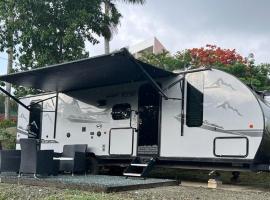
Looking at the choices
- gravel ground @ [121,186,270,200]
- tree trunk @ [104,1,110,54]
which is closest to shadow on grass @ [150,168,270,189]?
gravel ground @ [121,186,270,200]

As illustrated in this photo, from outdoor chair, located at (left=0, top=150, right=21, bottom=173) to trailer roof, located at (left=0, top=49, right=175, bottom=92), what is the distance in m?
2.26

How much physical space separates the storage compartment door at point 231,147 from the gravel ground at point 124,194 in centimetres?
103

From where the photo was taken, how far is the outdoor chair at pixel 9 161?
437 inches

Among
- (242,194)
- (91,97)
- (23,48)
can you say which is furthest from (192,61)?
(242,194)

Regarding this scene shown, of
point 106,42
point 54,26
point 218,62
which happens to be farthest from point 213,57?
point 54,26

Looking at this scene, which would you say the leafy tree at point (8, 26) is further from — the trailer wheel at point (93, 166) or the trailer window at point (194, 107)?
Result: the trailer window at point (194, 107)

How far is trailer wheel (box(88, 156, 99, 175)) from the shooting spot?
42.3 feet

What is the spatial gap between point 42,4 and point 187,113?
9051mm

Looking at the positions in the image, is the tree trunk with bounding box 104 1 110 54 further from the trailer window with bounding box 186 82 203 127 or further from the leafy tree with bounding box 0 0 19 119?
the trailer window with bounding box 186 82 203 127

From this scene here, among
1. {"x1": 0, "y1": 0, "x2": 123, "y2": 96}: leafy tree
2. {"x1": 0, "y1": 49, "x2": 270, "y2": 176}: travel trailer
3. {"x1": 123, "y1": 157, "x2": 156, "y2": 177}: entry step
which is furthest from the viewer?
{"x1": 0, "y1": 0, "x2": 123, "y2": 96}: leafy tree

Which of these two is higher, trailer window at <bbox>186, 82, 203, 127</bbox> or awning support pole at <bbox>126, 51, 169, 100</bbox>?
awning support pole at <bbox>126, 51, 169, 100</bbox>

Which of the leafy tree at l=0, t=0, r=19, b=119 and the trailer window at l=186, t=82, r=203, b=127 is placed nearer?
the trailer window at l=186, t=82, r=203, b=127

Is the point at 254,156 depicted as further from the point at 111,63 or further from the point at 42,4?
the point at 42,4

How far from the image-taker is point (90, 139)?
13367 millimetres
